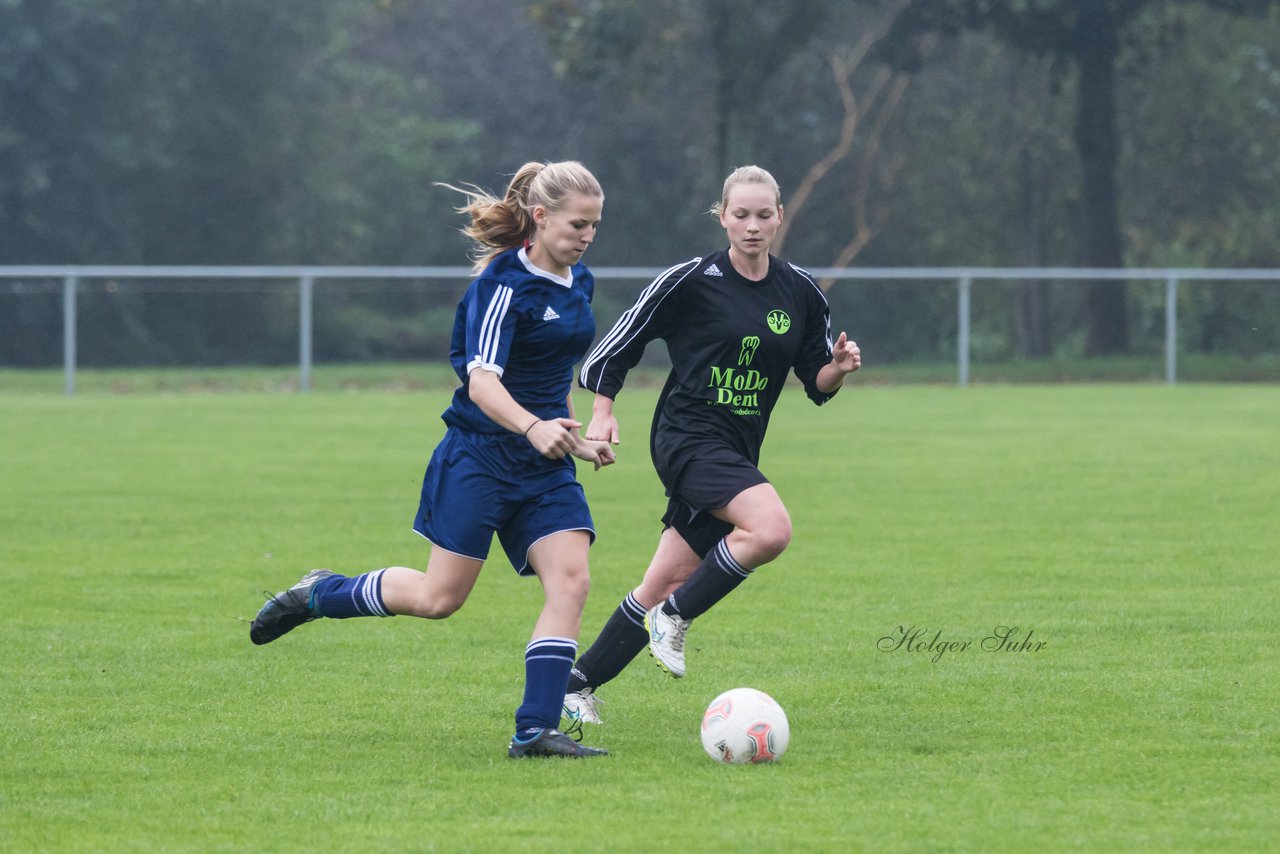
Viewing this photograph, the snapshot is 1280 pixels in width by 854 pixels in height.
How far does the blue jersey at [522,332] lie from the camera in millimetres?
5418

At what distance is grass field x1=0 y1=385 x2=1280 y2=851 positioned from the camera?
4625mm

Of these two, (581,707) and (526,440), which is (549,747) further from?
(526,440)

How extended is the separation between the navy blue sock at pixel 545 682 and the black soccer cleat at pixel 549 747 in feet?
0.10

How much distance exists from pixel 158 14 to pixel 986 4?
14.9 metres

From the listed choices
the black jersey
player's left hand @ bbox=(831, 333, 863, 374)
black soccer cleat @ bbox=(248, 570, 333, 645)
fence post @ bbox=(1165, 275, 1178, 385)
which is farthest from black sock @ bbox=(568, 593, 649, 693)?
fence post @ bbox=(1165, 275, 1178, 385)

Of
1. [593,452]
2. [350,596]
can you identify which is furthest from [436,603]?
[593,452]

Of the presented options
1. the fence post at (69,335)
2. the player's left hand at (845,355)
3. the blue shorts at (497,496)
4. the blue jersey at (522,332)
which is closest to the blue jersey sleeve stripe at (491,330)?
the blue jersey at (522,332)

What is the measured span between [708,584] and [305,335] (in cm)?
2051

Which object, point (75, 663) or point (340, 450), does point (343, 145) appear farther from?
point (75, 663)

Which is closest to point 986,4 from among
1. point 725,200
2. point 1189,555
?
point 1189,555

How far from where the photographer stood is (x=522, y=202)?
5.61m

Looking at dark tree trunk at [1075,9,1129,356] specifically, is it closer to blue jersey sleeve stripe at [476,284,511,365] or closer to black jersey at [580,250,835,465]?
black jersey at [580,250,835,465]

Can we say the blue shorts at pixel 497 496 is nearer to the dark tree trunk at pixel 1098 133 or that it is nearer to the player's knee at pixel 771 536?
the player's knee at pixel 771 536

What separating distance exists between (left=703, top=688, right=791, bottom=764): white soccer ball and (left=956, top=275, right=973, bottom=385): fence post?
2248 cm
